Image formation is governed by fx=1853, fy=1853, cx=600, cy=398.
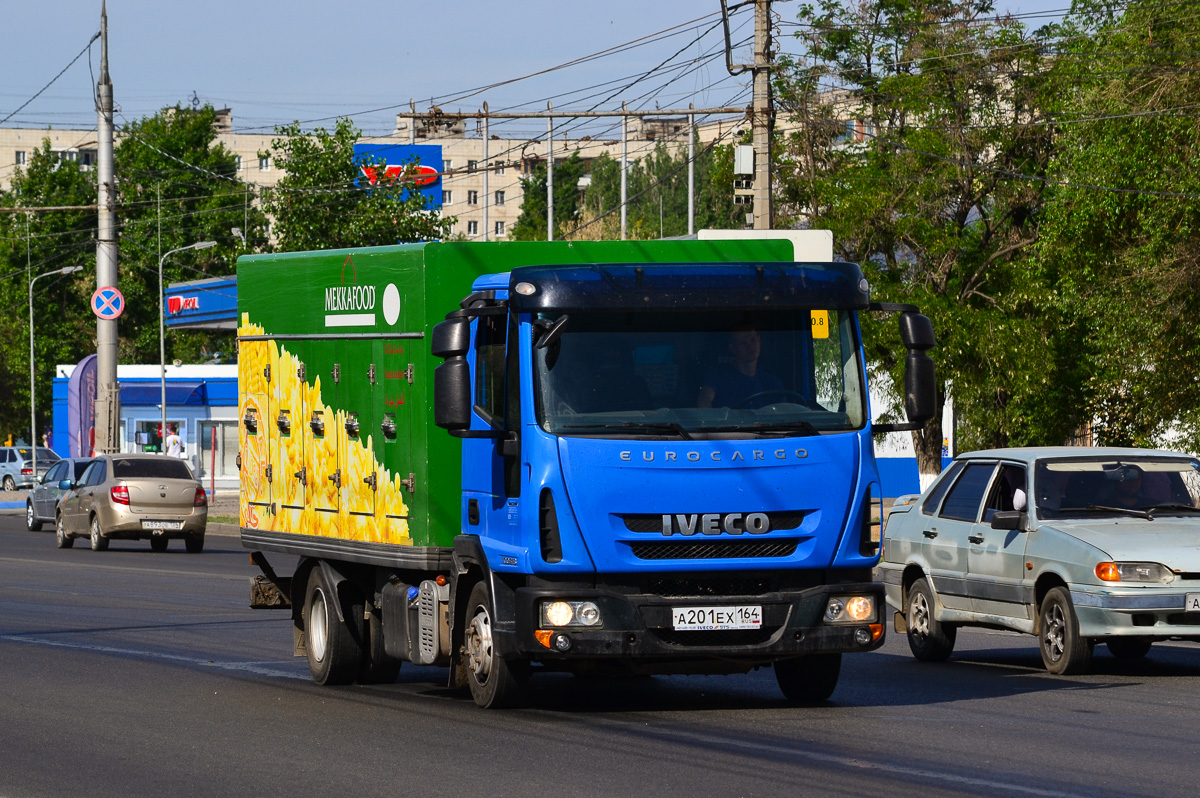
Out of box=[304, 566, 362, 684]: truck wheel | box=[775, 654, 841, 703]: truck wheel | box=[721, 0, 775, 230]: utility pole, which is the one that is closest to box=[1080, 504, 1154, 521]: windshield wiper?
box=[775, 654, 841, 703]: truck wheel

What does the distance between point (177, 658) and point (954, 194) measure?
26.8 metres

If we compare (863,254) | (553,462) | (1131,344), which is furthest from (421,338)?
(863,254)

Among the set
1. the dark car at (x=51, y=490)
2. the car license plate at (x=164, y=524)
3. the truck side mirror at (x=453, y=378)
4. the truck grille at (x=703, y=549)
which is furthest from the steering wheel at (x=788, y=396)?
the dark car at (x=51, y=490)

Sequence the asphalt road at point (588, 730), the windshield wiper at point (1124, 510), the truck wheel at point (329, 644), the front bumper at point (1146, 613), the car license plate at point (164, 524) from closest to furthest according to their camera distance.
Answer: the asphalt road at point (588, 730)
the front bumper at point (1146, 613)
the truck wheel at point (329, 644)
the windshield wiper at point (1124, 510)
the car license plate at point (164, 524)

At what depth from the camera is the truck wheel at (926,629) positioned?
13.8m

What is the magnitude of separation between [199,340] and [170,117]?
1213cm

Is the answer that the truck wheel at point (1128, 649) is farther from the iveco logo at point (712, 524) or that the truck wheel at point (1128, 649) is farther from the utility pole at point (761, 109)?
the utility pole at point (761, 109)

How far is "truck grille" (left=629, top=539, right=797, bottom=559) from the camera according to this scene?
9703 millimetres

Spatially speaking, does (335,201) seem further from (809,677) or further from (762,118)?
(809,677)

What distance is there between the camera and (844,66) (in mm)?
40219

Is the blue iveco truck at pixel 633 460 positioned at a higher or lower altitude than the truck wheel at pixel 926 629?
higher

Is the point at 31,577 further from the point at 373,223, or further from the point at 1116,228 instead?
the point at 373,223

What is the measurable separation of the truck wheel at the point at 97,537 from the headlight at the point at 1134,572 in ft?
70.2

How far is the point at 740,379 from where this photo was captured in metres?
10.0
